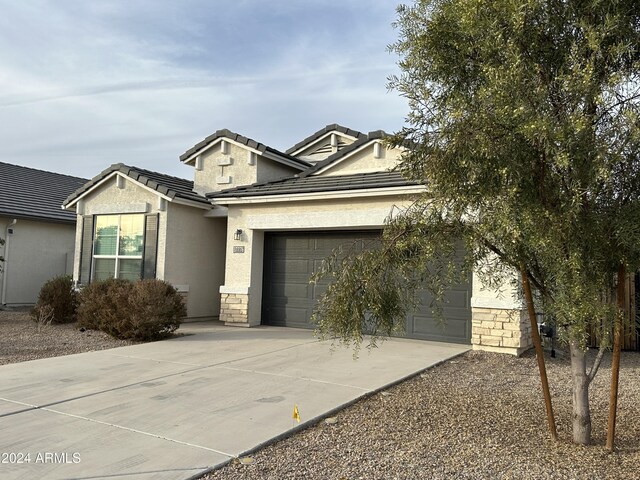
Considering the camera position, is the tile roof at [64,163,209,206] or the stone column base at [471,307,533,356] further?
the tile roof at [64,163,209,206]

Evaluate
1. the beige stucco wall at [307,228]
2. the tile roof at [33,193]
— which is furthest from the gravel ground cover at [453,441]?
the tile roof at [33,193]

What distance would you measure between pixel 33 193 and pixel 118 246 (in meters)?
7.52

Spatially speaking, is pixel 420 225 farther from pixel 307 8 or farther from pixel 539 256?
pixel 307 8

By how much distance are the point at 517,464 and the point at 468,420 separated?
4.09ft

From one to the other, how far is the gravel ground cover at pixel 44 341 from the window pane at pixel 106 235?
2.40 meters

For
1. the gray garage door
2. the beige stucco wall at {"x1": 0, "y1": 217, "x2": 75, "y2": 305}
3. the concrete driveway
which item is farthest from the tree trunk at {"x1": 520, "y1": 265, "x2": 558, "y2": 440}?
the beige stucco wall at {"x1": 0, "y1": 217, "x2": 75, "y2": 305}

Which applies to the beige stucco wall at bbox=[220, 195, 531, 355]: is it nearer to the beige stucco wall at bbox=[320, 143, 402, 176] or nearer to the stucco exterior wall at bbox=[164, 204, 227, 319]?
the stucco exterior wall at bbox=[164, 204, 227, 319]

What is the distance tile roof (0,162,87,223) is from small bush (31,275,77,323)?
4819 millimetres

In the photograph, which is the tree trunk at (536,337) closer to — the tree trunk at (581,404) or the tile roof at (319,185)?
the tree trunk at (581,404)

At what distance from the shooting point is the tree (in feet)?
12.1

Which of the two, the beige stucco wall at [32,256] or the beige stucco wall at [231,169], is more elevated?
the beige stucco wall at [231,169]

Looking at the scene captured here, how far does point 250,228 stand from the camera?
1310 centimetres

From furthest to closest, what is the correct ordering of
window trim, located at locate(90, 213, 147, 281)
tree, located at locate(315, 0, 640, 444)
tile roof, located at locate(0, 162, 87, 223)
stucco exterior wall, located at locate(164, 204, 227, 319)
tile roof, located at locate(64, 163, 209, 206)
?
1. tile roof, located at locate(0, 162, 87, 223)
2. window trim, located at locate(90, 213, 147, 281)
3. stucco exterior wall, located at locate(164, 204, 227, 319)
4. tile roof, located at locate(64, 163, 209, 206)
5. tree, located at locate(315, 0, 640, 444)

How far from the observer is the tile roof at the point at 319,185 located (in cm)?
1115
